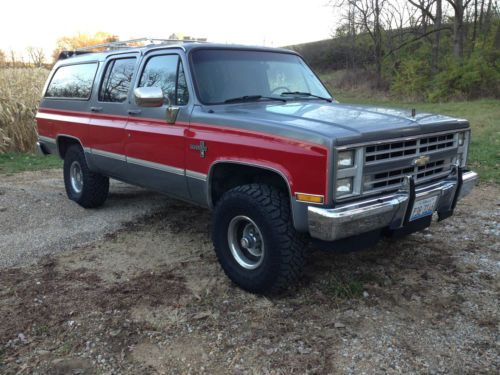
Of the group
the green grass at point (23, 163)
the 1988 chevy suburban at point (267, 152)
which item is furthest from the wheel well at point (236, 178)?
the green grass at point (23, 163)

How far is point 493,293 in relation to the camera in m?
3.66

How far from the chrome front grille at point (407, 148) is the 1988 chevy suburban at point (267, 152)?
12mm

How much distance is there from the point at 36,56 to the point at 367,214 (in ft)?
40.5

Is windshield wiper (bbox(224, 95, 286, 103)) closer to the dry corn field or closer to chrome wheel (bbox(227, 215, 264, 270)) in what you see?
chrome wheel (bbox(227, 215, 264, 270))

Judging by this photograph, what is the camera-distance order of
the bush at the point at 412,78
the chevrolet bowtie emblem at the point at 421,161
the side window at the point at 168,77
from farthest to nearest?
the bush at the point at 412,78
the side window at the point at 168,77
the chevrolet bowtie emblem at the point at 421,161

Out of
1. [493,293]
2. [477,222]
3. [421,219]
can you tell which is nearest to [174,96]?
[421,219]

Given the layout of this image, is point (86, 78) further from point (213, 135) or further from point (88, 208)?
point (213, 135)

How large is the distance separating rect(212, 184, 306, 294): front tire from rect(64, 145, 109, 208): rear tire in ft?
8.88

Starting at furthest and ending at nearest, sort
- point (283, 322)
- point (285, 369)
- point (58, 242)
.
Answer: point (58, 242)
point (283, 322)
point (285, 369)

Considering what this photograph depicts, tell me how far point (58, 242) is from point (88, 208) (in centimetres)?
129

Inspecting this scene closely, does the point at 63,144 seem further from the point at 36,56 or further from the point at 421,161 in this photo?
the point at 36,56

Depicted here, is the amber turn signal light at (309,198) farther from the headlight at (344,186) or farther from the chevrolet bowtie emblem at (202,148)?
the chevrolet bowtie emblem at (202,148)

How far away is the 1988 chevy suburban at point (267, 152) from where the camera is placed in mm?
3143

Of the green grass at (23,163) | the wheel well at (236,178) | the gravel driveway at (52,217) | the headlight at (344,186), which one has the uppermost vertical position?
the headlight at (344,186)
